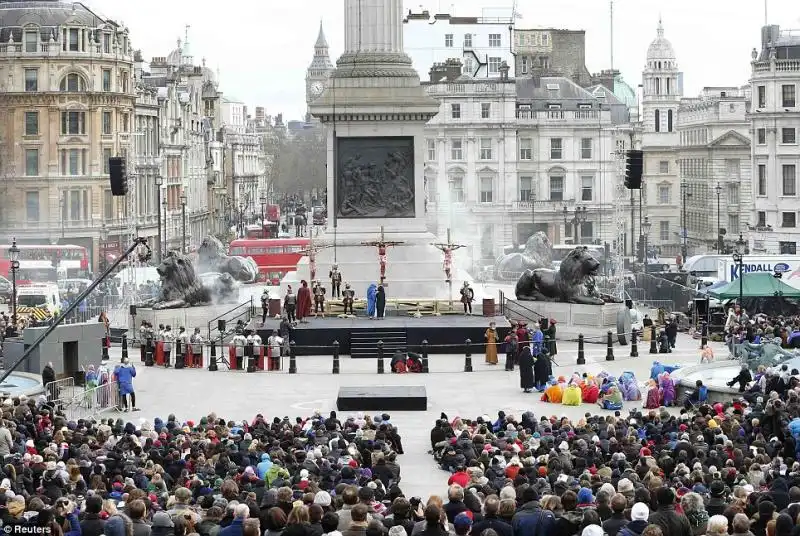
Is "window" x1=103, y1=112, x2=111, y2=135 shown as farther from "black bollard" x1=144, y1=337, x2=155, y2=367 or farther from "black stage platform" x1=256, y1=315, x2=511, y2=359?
"black bollard" x1=144, y1=337, x2=155, y2=367

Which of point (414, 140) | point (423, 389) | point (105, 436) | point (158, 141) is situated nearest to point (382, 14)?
point (414, 140)

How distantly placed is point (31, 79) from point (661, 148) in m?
53.9

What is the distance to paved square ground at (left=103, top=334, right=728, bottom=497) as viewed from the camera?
39812 mm

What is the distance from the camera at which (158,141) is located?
371 feet

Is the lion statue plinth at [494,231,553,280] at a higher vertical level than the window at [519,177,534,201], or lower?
lower

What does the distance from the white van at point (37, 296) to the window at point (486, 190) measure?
4822 centimetres

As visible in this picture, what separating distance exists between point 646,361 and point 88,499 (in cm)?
2995

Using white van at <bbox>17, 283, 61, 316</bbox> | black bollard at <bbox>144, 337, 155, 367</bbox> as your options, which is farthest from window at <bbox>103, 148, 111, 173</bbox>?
black bollard at <bbox>144, 337, 155, 367</bbox>

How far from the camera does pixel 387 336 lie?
52000 mm

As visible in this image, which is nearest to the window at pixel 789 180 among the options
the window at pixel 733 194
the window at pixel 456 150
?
the window at pixel 733 194

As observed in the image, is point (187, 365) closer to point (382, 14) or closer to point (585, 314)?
point (585, 314)

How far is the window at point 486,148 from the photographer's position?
11425 cm

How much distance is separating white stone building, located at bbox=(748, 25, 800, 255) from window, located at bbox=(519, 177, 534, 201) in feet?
64.3

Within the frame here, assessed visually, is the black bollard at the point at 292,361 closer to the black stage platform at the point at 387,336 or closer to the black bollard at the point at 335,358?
the black bollard at the point at 335,358
